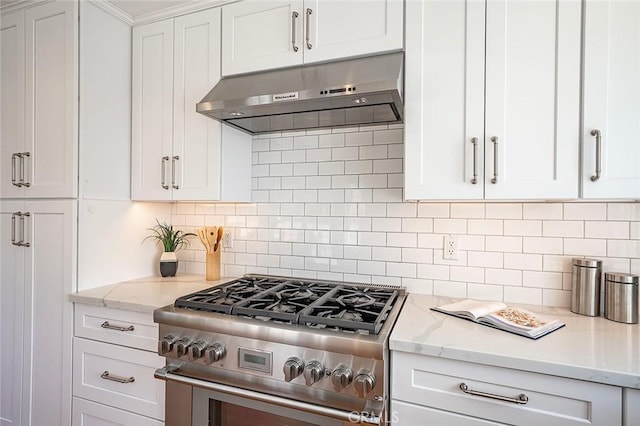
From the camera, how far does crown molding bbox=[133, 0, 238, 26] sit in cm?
176

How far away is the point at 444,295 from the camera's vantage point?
1.68 meters

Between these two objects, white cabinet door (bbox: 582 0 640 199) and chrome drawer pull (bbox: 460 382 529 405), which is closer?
chrome drawer pull (bbox: 460 382 529 405)

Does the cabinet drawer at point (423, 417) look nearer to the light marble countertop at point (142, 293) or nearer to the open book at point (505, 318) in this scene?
the open book at point (505, 318)

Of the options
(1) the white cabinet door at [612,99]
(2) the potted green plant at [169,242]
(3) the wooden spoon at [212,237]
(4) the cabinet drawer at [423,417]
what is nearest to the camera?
(4) the cabinet drawer at [423,417]

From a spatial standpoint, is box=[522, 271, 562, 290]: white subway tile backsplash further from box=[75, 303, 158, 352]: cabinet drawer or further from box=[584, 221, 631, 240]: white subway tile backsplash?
box=[75, 303, 158, 352]: cabinet drawer

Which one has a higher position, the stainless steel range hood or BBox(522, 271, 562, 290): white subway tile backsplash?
the stainless steel range hood

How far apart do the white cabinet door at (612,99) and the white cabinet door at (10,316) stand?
276 cm

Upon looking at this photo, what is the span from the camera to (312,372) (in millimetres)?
1112

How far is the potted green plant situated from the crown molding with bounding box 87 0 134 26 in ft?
4.08

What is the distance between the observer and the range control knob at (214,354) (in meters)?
1.28

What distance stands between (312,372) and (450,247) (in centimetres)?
97

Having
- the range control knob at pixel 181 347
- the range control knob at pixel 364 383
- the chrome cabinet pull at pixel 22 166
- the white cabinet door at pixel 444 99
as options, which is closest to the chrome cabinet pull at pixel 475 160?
the white cabinet door at pixel 444 99

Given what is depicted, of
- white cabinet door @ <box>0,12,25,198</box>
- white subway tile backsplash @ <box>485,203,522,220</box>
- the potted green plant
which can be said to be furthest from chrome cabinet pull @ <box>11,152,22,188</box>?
white subway tile backsplash @ <box>485,203,522,220</box>

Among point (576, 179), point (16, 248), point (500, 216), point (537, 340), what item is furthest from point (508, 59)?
point (16, 248)
